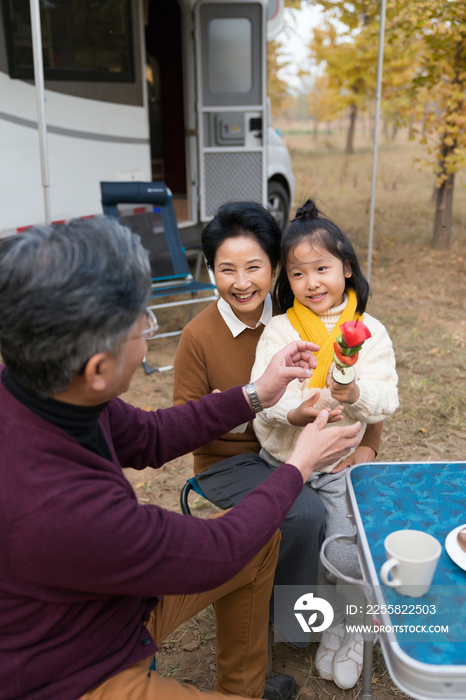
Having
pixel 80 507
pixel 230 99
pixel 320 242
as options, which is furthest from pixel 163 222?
pixel 80 507

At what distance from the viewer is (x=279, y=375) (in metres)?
1.79

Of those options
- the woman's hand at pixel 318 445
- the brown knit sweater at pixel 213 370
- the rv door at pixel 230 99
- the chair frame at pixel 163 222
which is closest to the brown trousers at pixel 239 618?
the woman's hand at pixel 318 445

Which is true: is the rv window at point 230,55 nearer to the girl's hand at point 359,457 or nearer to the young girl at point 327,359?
the young girl at point 327,359

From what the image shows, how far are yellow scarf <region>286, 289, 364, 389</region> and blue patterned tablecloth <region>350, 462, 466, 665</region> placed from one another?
0.39m

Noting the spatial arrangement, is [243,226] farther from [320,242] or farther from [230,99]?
[230,99]

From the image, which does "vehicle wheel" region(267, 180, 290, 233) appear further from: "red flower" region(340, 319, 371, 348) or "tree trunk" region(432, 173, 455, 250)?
"red flower" region(340, 319, 371, 348)

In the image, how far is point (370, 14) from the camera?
7383 millimetres

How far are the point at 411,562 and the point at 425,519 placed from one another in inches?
13.2

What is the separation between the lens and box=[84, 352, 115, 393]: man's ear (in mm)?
1146

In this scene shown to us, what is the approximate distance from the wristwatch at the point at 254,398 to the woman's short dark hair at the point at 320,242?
549 millimetres

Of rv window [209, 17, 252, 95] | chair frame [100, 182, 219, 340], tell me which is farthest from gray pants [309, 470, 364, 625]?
rv window [209, 17, 252, 95]

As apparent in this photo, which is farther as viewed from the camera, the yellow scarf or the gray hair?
the yellow scarf

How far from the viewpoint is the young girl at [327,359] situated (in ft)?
6.43

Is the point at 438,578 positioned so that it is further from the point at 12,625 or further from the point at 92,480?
the point at 12,625
